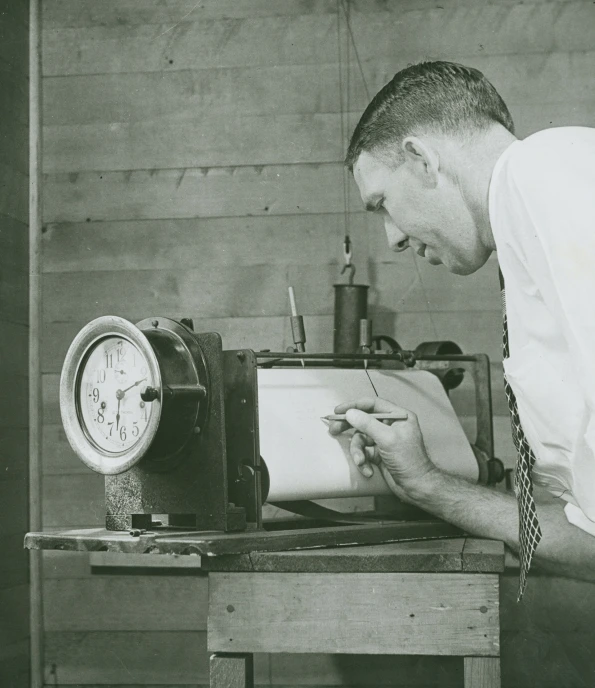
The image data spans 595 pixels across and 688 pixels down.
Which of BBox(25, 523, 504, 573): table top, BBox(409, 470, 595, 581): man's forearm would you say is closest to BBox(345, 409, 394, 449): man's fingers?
BBox(409, 470, 595, 581): man's forearm

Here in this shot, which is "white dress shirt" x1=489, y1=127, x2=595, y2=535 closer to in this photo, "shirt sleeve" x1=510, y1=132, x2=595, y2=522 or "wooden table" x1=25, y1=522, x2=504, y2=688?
"shirt sleeve" x1=510, y1=132, x2=595, y2=522

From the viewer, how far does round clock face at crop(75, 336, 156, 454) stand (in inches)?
65.8

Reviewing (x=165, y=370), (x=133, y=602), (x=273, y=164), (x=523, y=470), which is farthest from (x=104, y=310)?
(x=523, y=470)

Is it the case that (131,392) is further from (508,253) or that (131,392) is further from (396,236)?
(508,253)

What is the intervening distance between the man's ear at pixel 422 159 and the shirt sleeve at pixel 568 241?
297mm

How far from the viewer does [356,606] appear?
4.81 feet

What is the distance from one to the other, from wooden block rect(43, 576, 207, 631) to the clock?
952 mm

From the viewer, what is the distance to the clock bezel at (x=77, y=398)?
5.15 ft

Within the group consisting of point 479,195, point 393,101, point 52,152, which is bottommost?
point 479,195

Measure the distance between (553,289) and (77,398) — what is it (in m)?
0.93

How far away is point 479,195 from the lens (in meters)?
1.57

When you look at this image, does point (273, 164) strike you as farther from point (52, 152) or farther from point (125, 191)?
point (52, 152)

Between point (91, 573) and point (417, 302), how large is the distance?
1192 mm

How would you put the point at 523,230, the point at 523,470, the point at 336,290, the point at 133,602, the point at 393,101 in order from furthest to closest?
the point at 133,602, the point at 336,290, the point at 393,101, the point at 523,470, the point at 523,230
